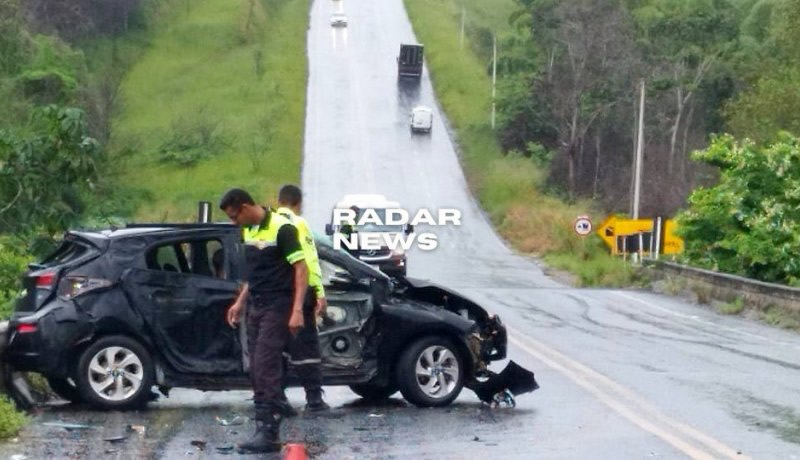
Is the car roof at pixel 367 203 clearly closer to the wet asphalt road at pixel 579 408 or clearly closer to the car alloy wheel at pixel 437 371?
the wet asphalt road at pixel 579 408

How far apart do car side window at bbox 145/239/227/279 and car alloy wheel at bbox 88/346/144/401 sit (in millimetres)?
826

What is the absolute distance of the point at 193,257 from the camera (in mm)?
12453

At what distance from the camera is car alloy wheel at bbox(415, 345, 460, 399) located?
41.2 feet

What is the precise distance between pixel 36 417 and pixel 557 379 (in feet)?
17.5

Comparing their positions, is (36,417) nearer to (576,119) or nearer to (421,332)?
(421,332)

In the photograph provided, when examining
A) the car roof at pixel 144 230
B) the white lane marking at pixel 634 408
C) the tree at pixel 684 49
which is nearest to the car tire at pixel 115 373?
the car roof at pixel 144 230

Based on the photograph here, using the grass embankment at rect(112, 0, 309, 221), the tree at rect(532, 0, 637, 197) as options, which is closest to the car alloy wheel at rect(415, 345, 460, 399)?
the grass embankment at rect(112, 0, 309, 221)

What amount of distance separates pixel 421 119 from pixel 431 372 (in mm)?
63394

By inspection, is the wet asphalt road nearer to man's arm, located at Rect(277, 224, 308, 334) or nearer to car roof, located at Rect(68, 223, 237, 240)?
man's arm, located at Rect(277, 224, 308, 334)

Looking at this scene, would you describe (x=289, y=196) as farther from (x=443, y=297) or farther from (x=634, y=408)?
(x=634, y=408)

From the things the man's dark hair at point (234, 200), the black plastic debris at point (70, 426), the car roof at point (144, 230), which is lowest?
the black plastic debris at point (70, 426)

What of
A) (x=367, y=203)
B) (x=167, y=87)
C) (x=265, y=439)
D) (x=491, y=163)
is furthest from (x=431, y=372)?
(x=167, y=87)

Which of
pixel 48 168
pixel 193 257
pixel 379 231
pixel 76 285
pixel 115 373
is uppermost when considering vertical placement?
pixel 48 168

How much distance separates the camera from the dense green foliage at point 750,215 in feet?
102
